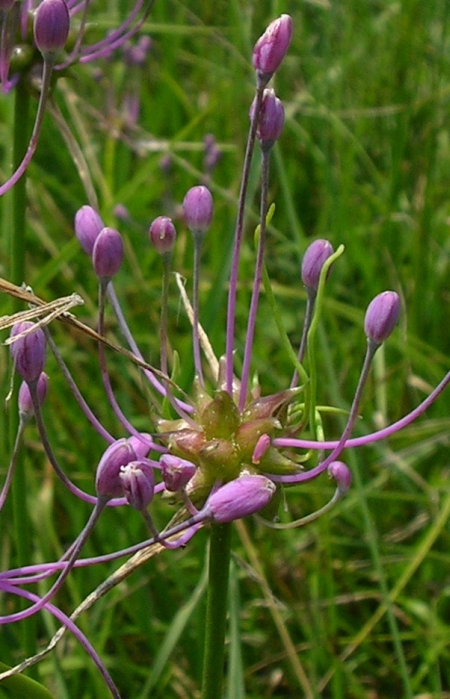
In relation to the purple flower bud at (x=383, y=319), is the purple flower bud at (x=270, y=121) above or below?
above

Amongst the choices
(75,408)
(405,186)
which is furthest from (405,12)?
(75,408)

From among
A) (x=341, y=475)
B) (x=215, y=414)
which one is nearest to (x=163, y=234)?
(x=215, y=414)

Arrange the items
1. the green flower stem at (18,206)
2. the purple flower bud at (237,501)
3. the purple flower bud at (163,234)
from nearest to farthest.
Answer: the purple flower bud at (237,501)
the purple flower bud at (163,234)
the green flower stem at (18,206)

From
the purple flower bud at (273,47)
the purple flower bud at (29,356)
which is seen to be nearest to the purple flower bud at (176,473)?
the purple flower bud at (29,356)

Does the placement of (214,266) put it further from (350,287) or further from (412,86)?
(412,86)

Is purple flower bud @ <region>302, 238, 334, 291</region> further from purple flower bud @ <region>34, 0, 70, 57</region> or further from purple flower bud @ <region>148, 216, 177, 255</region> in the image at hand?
purple flower bud @ <region>34, 0, 70, 57</region>

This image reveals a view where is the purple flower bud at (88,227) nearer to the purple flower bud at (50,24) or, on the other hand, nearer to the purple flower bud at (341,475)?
the purple flower bud at (50,24)

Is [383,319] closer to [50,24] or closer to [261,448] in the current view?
[261,448]
